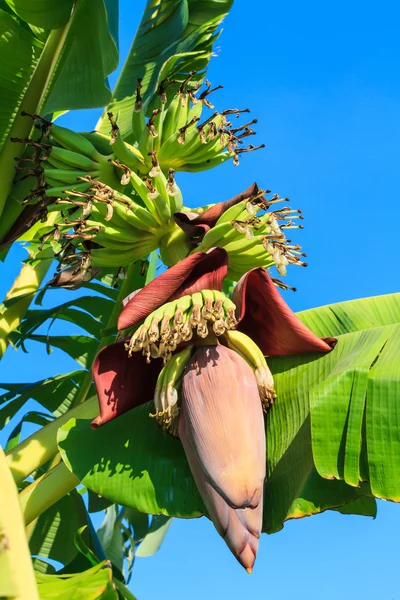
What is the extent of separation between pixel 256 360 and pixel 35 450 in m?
0.59

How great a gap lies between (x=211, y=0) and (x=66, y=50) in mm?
598

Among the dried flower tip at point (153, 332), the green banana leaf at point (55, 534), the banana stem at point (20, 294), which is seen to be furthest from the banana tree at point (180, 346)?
the banana stem at point (20, 294)

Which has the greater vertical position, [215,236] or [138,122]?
[138,122]

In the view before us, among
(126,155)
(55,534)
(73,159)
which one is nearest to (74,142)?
(73,159)

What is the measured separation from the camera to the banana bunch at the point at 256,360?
128 centimetres

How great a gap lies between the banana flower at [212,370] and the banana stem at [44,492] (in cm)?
24

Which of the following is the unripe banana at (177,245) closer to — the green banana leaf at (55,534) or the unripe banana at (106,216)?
the unripe banana at (106,216)

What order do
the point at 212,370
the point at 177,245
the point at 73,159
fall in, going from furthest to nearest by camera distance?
1. the point at 73,159
2. the point at 177,245
3. the point at 212,370

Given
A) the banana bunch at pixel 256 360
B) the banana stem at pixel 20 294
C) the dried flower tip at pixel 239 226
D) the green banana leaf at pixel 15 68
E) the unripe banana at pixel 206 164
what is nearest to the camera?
the banana bunch at pixel 256 360

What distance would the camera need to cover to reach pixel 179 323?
4.11 ft

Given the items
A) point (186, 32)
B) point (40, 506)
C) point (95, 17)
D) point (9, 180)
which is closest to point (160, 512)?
point (40, 506)

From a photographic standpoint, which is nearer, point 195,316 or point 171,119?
point 195,316

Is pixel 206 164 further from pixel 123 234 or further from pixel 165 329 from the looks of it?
pixel 165 329

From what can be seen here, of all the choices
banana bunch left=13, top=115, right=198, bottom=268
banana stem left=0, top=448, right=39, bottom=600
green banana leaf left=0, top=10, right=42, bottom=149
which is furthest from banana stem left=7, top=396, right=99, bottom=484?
green banana leaf left=0, top=10, right=42, bottom=149
